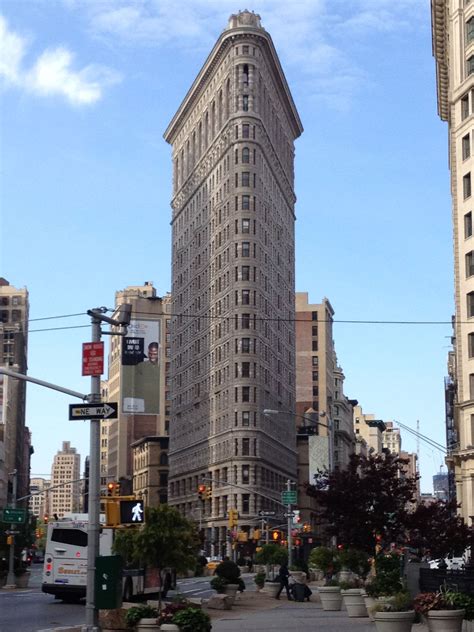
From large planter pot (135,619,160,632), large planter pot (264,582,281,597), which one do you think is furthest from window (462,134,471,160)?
large planter pot (135,619,160,632)

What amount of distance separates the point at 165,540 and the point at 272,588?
20.6 meters

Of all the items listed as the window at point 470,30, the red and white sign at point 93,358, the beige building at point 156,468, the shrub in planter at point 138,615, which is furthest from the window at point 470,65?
the beige building at point 156,468

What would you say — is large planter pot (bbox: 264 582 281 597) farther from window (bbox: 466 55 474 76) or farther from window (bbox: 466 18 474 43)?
window (bbox: 466 18 474 43)

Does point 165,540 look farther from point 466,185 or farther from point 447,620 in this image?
point 466,185

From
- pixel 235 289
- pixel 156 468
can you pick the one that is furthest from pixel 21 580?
Result: pixel 156 468

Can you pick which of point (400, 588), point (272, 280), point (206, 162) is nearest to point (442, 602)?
point (400, 588)

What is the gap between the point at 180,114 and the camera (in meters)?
177

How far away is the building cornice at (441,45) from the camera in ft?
251

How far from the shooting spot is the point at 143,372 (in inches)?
1308

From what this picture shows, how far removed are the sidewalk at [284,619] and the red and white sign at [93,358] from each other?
8524 mm

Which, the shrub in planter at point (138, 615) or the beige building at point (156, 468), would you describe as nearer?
the shrub in planter at point (138, 615)

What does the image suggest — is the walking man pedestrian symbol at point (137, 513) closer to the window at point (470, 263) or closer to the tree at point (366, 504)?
the tree at point (366, 504)

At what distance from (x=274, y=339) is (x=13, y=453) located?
71.3 metres

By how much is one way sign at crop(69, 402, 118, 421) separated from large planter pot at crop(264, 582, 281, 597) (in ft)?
84.5
